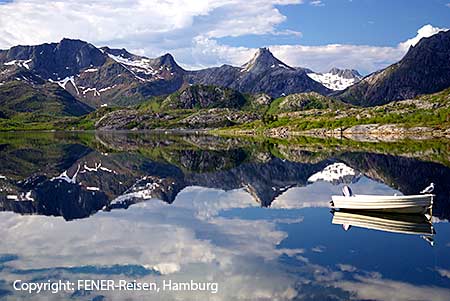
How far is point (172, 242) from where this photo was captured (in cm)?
3712

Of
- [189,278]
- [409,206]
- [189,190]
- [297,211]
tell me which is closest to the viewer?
[189,278]

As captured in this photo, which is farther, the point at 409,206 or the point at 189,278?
the point at 409,206

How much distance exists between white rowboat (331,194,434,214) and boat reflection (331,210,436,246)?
627mm

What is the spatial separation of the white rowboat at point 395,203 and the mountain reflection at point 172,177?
252 cm

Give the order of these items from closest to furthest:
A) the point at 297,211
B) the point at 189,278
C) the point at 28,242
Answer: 1. the point at 189,278
2. the point at 28,242
3. the point at 297,211

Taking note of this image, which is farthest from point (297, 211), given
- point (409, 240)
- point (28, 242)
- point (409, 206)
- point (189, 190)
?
point (28, 242)

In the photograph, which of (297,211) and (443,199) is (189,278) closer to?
(297,211)

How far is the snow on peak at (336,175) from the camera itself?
238 ft

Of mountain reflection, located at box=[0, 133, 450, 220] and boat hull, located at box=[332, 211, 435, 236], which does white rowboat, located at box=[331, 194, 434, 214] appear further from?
mountain reflection, located at box=[0, 133, 450, 220]

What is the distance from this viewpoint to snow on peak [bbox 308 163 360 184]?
72.5 metres

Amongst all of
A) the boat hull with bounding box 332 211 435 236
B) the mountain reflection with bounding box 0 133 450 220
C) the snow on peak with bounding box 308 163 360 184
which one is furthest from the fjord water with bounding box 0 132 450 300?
the snow on peak with bounding box 308 163 360 184

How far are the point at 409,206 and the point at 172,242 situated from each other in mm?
21493

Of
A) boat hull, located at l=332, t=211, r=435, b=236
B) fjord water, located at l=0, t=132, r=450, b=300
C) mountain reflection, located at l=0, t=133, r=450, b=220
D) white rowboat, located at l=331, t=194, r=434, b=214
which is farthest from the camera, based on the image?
mountain reflection, located at l=0, t=133, r=450, b=220

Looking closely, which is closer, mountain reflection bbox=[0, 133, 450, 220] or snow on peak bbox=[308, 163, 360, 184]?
mountain reflection bbox=[0, 133, 450, 220]
